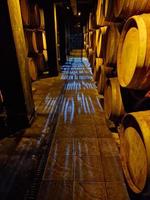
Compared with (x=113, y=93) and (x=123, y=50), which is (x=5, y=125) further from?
(x=123, y=50)

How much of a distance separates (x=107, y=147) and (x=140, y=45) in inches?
63.2

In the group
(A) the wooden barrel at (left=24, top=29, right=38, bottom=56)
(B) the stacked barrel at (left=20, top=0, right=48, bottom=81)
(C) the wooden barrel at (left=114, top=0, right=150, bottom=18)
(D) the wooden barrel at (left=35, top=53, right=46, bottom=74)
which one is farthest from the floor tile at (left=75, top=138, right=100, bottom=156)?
(D) the wooden barrel at (left=35, top=53, right=46, bottom=74)

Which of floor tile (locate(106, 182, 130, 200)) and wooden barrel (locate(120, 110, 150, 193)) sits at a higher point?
wooden barrel (locate(120, 110, 150, 193))

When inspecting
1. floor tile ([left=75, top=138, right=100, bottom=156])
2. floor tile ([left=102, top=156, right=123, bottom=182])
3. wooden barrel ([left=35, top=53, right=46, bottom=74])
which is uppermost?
wooden barrel ([left=35, top=53, right=46, bottom=74])

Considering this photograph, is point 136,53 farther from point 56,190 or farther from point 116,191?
point 56,190

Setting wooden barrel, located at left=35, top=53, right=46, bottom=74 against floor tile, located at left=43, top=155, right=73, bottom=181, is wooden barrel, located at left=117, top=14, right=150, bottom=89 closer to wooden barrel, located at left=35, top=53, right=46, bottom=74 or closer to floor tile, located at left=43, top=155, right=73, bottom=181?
floor tile, located at left=43, top=155, right=73, bottom=181

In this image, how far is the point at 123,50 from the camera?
2133 mm

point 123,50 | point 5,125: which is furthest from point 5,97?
point 123,50

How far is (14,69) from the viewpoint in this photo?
297cm

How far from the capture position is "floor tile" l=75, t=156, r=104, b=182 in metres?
2.11

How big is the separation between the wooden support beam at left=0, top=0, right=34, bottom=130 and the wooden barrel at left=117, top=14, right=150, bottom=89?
1.64m

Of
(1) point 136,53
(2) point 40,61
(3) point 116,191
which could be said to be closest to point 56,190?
(3) point 116,191

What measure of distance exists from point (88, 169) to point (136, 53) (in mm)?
1424

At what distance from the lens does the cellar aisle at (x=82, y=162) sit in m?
1.93
